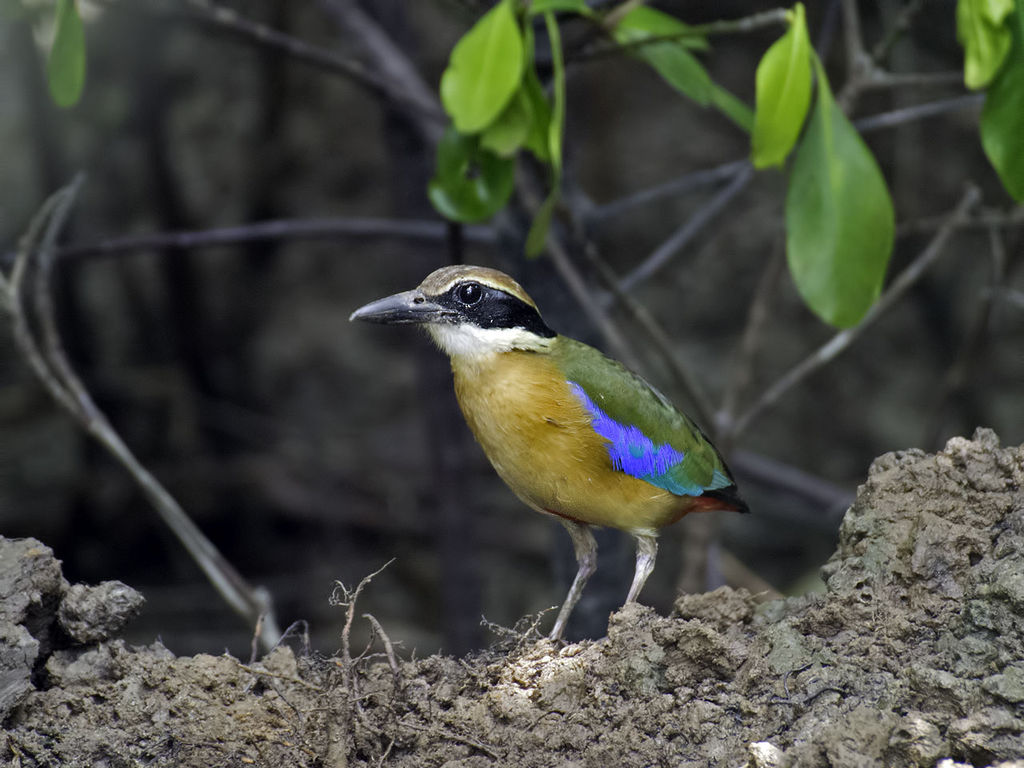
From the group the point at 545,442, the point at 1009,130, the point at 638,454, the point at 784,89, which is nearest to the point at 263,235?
the point at 545,442

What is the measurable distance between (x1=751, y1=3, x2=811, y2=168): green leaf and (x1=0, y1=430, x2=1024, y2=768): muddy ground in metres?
0.98

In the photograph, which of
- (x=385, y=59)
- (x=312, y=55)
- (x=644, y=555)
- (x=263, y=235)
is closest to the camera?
(x=644, y=555)

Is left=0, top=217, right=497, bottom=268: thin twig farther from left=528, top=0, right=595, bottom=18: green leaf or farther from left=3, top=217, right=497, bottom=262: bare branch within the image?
left=528, top=0, right=595, bottom=18: green leaf

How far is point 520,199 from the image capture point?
4742 mm

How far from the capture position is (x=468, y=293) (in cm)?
379

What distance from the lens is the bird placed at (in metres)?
3.62

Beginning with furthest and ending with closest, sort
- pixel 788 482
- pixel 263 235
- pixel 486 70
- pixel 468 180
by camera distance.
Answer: pixel 788 482 → pixel 263 235 → pixel 468 180 → pixel 486 70

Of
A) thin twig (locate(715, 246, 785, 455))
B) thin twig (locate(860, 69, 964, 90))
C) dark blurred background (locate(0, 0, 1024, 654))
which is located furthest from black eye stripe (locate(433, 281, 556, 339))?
dark blurred background (locate(0, 0, 1024, 654))

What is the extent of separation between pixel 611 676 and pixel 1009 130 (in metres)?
1.99

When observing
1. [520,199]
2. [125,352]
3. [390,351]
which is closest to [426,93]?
[520,199]

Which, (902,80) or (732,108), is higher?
(902,80)

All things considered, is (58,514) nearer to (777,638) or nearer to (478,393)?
(478,393)

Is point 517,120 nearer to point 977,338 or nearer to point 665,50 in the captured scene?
point 665,50

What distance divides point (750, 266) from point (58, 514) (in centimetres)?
508
